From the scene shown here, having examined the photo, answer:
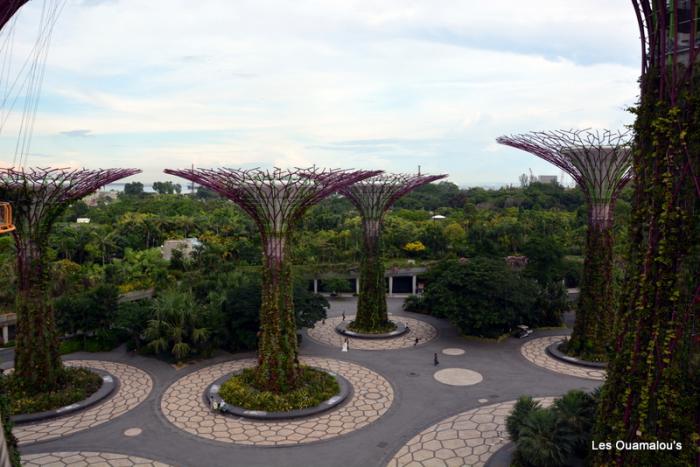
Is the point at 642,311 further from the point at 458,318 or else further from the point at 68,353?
the point at 68,353

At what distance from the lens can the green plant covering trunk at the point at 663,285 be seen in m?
7.48

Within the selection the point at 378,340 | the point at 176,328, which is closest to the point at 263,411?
the point at 176,328

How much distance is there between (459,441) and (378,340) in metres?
8.54

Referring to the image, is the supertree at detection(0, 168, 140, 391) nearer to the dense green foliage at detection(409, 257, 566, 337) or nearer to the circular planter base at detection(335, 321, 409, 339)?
the circular planter base at detection(335, 321, 409, 339)

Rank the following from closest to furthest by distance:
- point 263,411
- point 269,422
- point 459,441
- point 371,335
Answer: point 459,441 → point 269,422 → point 263,411 → point 371,335

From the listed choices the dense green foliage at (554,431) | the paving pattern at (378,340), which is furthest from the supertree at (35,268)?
the dense green foliage at (554,431)

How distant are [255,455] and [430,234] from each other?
26.3 metres

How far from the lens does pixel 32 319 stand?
45.8 ft

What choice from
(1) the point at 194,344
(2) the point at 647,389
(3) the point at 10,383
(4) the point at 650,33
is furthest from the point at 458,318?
(3) the point at 10,383

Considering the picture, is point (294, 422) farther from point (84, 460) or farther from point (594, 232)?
point (594, 232)

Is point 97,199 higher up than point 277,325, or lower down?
higher up

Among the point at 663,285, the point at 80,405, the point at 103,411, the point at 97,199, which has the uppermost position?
the point at 97,199

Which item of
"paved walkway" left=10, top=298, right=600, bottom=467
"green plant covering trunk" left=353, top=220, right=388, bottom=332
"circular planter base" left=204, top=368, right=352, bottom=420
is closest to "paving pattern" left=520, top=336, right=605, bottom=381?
"paved walkway" left=10, top=298, right=600, bottom=467

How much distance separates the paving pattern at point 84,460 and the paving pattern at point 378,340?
367 inches
